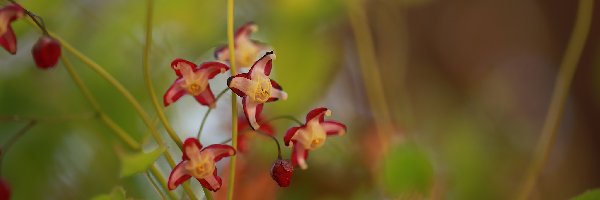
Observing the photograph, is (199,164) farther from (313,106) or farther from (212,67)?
(313,106)

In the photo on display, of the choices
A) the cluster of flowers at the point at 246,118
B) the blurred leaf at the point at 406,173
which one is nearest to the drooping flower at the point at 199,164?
the cluster of flowers at the point at 246,118

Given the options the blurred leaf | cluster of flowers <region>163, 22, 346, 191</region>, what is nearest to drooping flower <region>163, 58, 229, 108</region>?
cluster of flowers <region>163, 22, 346, 191</region>

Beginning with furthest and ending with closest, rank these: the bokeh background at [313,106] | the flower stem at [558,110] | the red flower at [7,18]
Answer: the bokeh background at [313,106]
the flower stem at [558,110]
the red flower at [7,18]

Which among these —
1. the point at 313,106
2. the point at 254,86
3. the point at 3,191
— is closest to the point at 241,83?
the point at 254,86

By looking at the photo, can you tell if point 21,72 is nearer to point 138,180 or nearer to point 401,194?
point 138,180

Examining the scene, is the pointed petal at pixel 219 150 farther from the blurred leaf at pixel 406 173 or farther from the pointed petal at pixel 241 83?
the blurred leaf at pixel 406 173

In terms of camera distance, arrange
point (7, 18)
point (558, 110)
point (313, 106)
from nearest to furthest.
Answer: point (7, 18) → point (558, 110) → point (313, 106)

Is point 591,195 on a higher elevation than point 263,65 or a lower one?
lower
